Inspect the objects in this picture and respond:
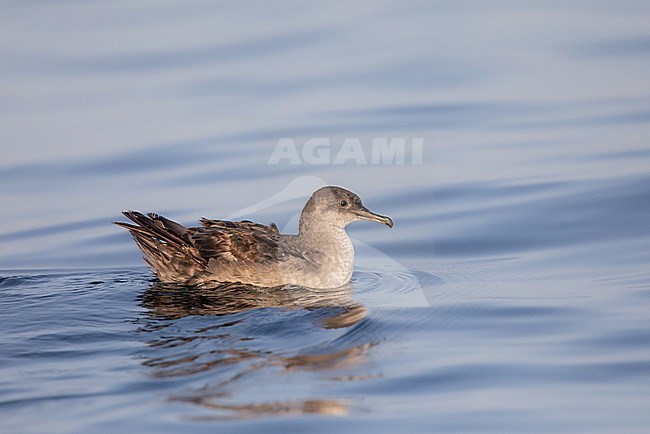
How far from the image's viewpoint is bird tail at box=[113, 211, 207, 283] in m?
9.69

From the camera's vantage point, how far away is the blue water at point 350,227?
6.73 meters

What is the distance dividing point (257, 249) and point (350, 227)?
7.45 ft

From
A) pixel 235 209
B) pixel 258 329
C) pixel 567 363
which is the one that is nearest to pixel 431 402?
pixel 567 363

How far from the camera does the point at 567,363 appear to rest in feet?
24.0

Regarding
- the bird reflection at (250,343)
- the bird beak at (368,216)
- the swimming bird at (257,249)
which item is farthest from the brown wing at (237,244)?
the bird beak at (368,216)

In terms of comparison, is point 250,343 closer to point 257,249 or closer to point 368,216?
point 257,249

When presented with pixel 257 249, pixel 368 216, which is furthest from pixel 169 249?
pixel 368 216

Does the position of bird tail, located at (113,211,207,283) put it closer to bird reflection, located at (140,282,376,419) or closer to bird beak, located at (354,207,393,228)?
bird reflection, located at (140,282,376,419)

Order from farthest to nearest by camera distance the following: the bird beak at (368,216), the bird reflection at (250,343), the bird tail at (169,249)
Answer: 1. the bird beak at (368,216)
2. the bird tail at (169,249)
3. the bird reflection at (250,343)

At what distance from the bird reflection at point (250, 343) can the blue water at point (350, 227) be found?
0.09ft

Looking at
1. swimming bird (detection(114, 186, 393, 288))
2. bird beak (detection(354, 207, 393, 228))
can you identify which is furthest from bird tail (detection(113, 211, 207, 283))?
bird beak (detection(354, 207, 393, 228))

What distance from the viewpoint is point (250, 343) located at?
7715mm

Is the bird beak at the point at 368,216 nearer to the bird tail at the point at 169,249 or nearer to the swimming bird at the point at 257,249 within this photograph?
the swimming bird at the point at 257,249

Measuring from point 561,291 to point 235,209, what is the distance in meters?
3.91
